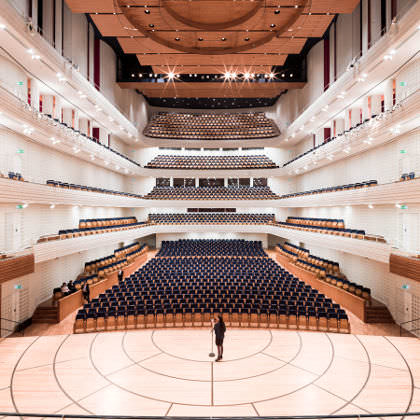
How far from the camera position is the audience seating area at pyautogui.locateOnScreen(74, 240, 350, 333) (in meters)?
7.71

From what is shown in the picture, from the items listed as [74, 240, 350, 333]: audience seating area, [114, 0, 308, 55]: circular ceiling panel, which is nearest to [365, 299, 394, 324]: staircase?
[74, 240, 350, 333]: audience seating area

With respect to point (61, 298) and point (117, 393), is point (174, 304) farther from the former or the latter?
point (61, 298)

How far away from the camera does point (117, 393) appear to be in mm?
4605

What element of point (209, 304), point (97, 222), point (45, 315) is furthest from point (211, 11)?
point (45, 315)

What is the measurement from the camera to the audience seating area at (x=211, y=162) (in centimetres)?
2205

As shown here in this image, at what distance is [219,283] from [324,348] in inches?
179

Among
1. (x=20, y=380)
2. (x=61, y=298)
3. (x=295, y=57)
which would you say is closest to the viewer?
(x=20, y=380)

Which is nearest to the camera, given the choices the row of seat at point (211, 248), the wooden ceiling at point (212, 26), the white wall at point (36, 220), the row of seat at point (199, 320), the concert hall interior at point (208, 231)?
the concert hall interior at point (208, 231)

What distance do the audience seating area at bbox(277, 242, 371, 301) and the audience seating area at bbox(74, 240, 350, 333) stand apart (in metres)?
1.76

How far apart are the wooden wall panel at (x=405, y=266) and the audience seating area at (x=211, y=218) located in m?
12.7

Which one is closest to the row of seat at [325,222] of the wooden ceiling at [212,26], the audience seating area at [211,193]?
the audience seating area at [211,193]

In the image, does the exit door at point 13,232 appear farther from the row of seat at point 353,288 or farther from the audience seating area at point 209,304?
the row of seat at point 353,288

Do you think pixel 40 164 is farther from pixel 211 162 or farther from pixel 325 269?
pixel 211 162

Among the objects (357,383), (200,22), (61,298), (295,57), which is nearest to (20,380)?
(61,298)
